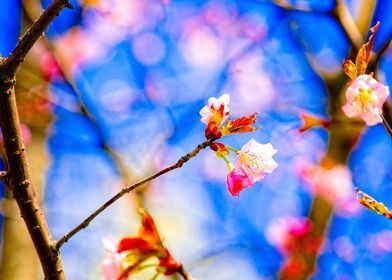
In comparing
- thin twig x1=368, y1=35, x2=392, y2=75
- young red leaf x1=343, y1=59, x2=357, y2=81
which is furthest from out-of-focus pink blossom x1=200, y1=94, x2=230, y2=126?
thin twig x1=368, y1=35, x2=392, y2=75

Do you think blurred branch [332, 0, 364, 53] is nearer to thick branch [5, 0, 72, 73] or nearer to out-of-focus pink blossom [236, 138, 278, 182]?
out-of-focus pink blossom [236, 138, 278, 182]

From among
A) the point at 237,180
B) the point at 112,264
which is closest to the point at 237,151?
the point at 237,180

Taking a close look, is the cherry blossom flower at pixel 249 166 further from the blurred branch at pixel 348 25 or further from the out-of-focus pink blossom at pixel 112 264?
the blurred branch at pixel 348 25

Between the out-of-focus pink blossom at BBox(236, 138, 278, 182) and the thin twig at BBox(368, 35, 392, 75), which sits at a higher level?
the thin twig at BBox(368, 35, 392, 75)

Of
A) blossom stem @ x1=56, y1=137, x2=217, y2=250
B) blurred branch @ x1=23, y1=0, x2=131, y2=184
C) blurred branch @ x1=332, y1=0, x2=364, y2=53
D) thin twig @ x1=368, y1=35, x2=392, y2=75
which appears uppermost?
blurred branch @ x1=23, y1=0, x2=131, y2=184

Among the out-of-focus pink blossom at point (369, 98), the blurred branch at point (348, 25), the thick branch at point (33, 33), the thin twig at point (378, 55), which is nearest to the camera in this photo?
the thick branch at point (33, 33)

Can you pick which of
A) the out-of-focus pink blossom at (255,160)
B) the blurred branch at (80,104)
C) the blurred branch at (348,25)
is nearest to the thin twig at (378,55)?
the blurred branch at (348,25)

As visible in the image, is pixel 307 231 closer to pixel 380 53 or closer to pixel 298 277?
pixel 298 277

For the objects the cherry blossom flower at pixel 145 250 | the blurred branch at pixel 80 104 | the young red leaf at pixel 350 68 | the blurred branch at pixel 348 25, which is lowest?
the cherry blossom flower at pixel 145 250
